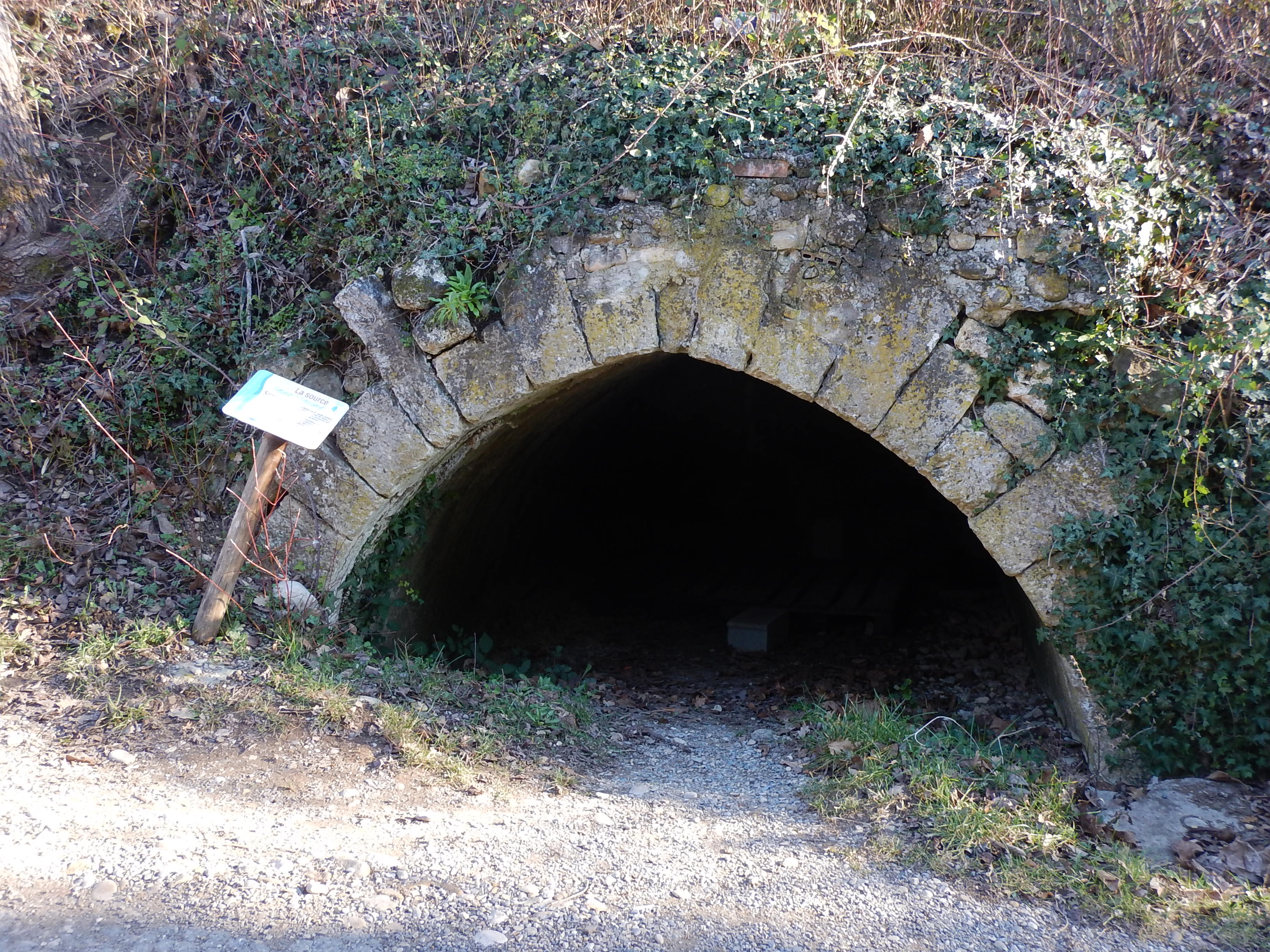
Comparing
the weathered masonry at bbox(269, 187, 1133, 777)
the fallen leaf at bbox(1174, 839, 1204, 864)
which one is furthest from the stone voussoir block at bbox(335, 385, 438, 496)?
the fallen leaf at bbox(1174, 839, 1204, 864)

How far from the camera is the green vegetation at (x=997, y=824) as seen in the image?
105 inches

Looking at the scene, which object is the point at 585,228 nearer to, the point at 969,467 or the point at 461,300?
the point at 461,300

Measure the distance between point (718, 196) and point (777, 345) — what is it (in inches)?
27.4

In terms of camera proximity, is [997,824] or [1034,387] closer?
[997,824]

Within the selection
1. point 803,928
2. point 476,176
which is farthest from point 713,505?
point 803,928

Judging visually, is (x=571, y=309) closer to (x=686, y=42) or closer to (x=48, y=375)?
(x=686, y=42)

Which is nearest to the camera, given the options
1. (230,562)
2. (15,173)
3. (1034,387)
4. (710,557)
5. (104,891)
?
(104,891)

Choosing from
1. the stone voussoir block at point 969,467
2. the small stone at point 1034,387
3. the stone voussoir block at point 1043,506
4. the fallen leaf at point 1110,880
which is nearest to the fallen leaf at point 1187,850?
the fallen leaf at point 1110,880

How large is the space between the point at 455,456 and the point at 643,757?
1.77m

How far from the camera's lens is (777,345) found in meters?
3.90

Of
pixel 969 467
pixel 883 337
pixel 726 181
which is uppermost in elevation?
pixel 726 181

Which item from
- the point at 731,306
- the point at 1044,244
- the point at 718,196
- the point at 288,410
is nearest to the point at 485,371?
the point at 288,410

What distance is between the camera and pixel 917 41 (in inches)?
171

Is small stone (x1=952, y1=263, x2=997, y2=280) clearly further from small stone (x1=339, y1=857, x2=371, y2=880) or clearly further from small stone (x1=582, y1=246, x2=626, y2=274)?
small stone (x1=339, y1=857, x2=371, y2=880)
